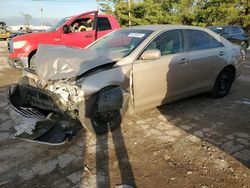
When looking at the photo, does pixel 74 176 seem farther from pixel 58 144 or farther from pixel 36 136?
pixel 36 136

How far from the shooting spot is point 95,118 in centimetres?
405

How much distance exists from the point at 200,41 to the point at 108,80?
244 cm

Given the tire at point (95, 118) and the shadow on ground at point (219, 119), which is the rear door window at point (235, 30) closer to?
the shadow on ground at point (219, 119)

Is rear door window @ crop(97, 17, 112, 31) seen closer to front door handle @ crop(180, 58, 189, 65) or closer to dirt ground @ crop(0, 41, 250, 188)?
front door handle @ crop(180, 58, 189, 65)

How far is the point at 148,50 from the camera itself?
178 inches

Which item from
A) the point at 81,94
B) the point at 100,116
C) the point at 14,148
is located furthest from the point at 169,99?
the point at 14,148

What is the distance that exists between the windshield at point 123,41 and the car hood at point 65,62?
35cm

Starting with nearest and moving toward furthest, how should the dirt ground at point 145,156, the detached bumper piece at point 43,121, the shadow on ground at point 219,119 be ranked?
the dirt ground at point 145,156, the detached bumper piece at point 43,121, the shadow on ground at point 219,119

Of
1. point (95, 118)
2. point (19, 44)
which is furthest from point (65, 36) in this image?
point (95, 118)

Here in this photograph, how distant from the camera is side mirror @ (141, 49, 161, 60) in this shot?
Result: 4.43m

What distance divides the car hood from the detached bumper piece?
0.29m

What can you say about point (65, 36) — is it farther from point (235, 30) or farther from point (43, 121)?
point (235, 30)

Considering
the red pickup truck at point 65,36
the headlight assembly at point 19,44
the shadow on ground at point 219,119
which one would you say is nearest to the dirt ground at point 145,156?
the shadow on ground at point 219,119

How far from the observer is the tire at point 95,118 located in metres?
3.86
